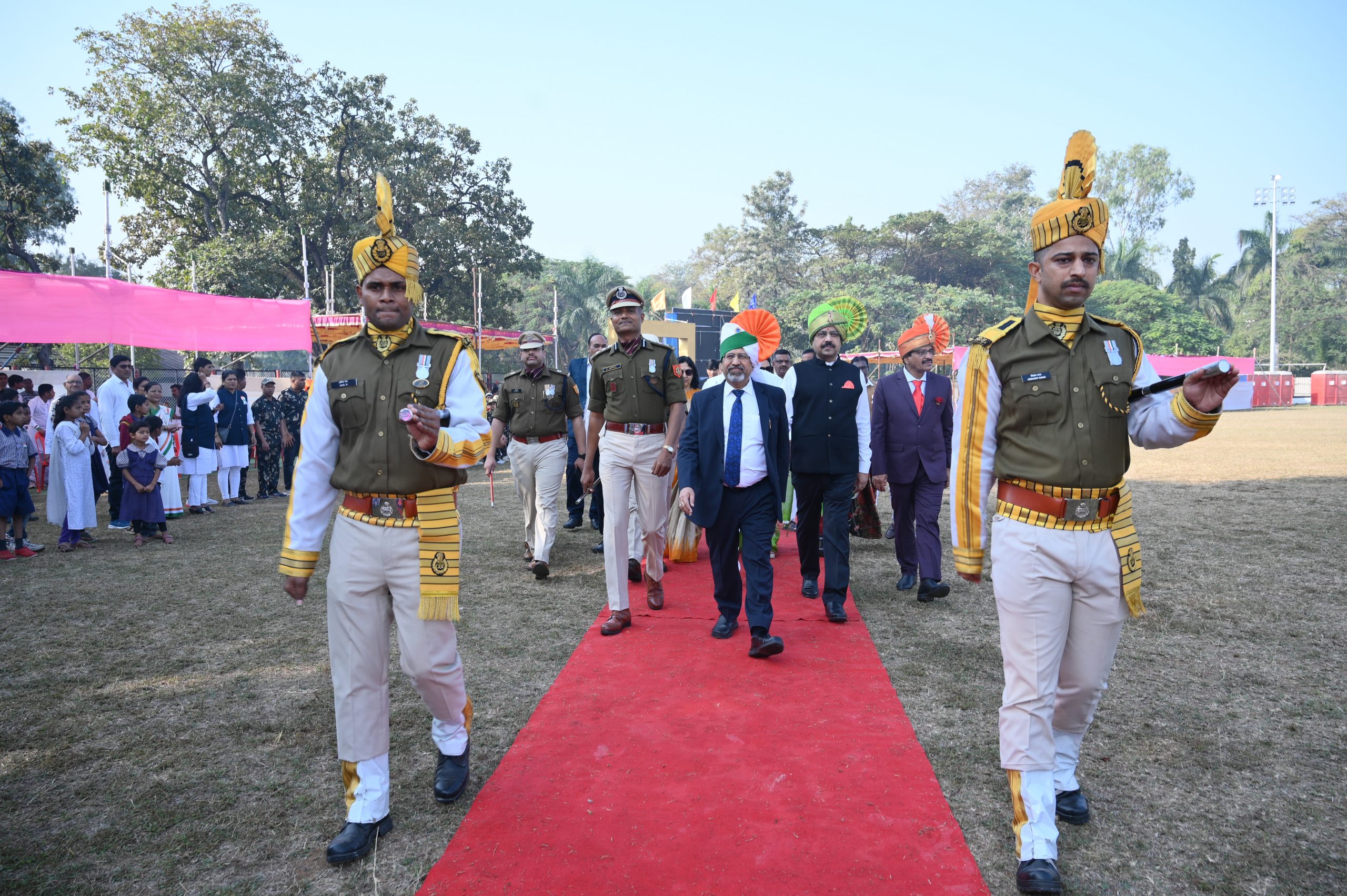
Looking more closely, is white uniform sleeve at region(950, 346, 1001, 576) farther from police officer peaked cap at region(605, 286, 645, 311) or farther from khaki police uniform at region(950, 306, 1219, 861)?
police officer peaked cap at region(605, 286, 645, 311)

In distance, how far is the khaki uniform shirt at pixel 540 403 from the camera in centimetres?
752

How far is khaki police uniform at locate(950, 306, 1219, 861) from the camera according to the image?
291 centimetres

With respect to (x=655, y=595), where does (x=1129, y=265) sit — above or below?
above

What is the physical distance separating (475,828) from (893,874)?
1578 mm

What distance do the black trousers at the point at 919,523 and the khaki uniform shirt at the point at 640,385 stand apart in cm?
210

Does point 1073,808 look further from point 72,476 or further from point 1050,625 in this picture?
point 72,476

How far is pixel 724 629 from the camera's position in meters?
5.69

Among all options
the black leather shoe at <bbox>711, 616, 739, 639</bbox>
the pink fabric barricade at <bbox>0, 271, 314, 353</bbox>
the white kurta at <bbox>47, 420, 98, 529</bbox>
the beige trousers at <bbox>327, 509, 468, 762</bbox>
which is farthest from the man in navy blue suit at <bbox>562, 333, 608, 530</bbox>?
the beige trousers at <bbox>327, 509, 468, 762</bbox>

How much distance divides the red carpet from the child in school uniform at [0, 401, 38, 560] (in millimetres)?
6754

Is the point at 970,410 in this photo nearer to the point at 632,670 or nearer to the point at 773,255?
the point at 632,670

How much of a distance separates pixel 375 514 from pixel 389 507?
0.21 ft

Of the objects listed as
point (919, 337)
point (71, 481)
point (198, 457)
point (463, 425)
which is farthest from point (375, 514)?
point (198, 457)

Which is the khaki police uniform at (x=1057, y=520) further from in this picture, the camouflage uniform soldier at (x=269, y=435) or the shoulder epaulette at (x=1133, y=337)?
the camouflage uniform soldier at (x=269, y=435)

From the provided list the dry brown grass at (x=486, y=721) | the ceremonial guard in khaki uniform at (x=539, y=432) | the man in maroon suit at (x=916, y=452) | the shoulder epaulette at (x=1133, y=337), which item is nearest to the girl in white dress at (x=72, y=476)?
the dry brown grass at (x=486, y=721)
